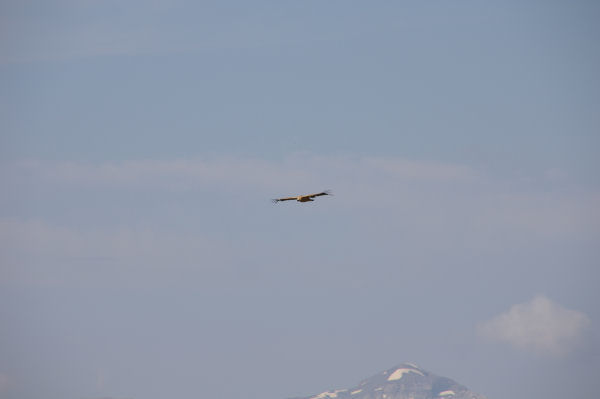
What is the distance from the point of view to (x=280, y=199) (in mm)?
178750

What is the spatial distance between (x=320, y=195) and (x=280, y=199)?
1079cm

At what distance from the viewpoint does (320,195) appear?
170625 mm
